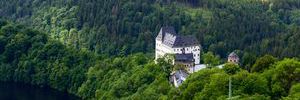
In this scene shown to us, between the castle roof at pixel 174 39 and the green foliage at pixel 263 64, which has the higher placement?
the green foliage at pixel 263 64

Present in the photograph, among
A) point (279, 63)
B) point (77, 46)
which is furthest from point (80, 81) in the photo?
point (279, 63)

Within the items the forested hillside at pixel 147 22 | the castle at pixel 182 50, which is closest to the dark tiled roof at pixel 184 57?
the castle at pixel 182 50

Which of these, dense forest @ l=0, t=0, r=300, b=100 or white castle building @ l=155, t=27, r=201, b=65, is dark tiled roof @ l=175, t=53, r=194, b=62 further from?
white castle building @ l=155, t=27, r=201, b=65

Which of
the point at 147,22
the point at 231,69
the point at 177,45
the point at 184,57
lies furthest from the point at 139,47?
the point at 231,69

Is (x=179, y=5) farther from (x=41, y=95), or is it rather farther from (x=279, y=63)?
(x=279, y=63)

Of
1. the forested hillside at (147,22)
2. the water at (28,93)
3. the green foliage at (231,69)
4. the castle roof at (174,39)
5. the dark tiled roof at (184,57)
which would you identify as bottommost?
the water at (28,93)

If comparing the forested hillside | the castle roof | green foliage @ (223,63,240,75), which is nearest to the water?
the castle roof

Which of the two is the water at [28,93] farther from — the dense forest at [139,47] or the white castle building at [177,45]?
the white castle building at [177,45]

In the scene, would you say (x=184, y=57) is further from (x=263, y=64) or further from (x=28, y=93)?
(x=28, y=93)
